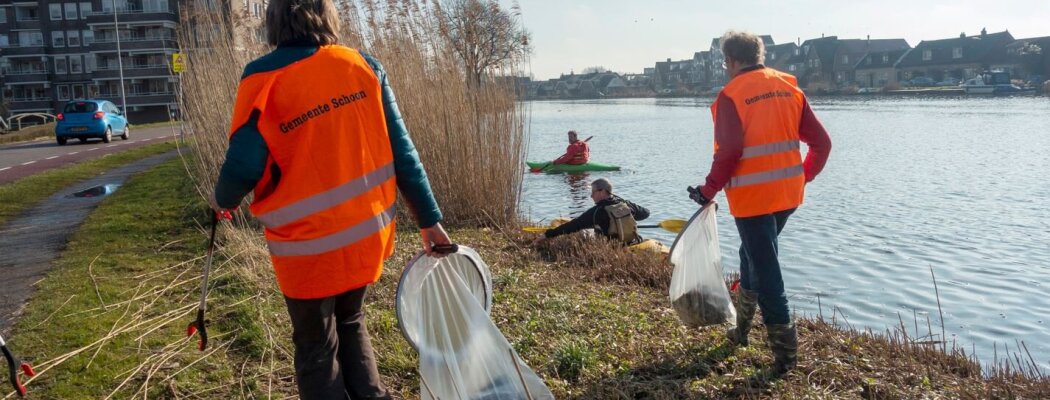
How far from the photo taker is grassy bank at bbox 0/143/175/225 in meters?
11.5

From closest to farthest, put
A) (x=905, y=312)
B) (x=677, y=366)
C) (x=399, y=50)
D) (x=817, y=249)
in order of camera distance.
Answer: (x=677, y=366), (x=905, y=312), (x=399, y=50), (x=817, y=249)

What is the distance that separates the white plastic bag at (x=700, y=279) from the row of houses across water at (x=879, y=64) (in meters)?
51.7

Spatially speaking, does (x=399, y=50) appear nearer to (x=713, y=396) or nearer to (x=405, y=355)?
(x=405, y=355)

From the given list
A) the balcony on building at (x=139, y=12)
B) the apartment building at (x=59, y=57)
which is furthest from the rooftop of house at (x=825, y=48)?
the apartment building at (x=59, y=57)

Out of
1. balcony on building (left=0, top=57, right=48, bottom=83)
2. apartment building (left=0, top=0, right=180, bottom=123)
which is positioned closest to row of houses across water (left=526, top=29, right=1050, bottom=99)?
apartment building (left=0, top=0, right=180, bottom=123)

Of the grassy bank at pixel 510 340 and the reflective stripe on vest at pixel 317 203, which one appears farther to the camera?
the grassy bank at pixel 510 340

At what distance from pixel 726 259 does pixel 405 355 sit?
5836 millimetres

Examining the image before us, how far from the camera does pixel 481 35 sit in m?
9.61

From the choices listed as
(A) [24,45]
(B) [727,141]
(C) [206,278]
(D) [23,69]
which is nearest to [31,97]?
(D) [23,69]

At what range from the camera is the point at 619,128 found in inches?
1528

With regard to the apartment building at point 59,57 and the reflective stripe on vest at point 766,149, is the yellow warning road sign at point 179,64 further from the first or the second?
the apartment building at point 59,57

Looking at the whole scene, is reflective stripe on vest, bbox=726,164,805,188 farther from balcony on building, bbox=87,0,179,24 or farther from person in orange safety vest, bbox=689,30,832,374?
balcony on building, bbox=87,0,179,24

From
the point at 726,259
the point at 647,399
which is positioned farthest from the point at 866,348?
the point at 726,259

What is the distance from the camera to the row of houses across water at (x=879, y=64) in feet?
222
